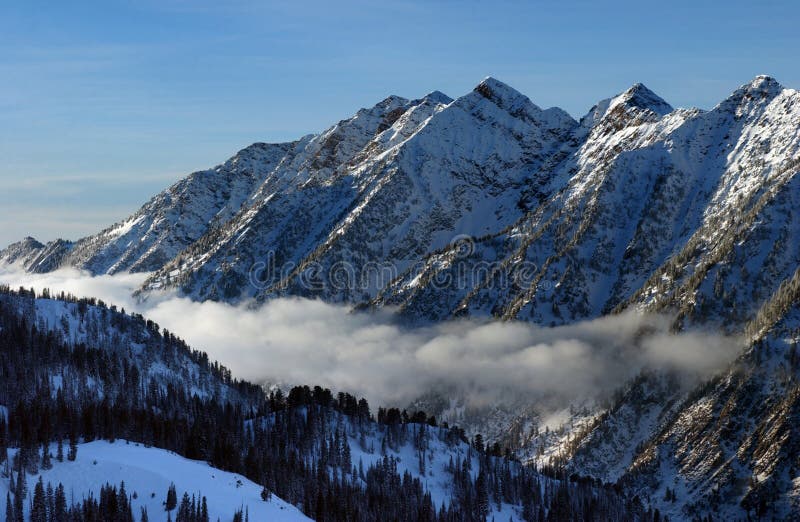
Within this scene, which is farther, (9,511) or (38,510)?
(38,510)

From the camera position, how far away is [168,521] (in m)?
200

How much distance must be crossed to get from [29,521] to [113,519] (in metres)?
15.7

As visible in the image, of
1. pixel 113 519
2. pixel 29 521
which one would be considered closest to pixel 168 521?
pixel 113 519

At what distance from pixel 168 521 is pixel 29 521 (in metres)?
26.4

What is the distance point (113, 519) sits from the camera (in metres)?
199

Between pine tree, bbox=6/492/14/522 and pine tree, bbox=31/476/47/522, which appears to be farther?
pine tree, bbox=31/476/47/522

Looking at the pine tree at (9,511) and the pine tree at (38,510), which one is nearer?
the pine tree at (9,511)

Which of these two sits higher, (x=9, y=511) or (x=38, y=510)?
(x=38, y=510)

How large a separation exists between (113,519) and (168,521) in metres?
10.7

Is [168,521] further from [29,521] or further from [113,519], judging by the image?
[29,521]

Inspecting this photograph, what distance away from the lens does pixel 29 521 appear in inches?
7717
